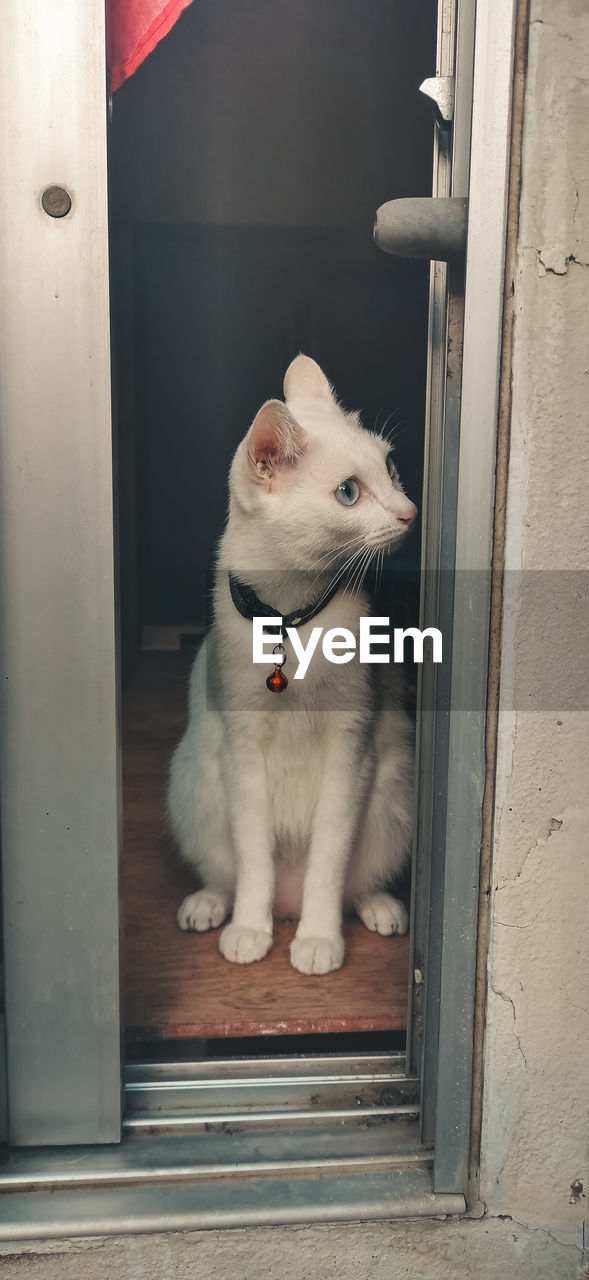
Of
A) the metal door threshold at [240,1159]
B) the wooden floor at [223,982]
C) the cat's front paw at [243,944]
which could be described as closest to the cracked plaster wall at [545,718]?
the metal door threshold at [240,1159]

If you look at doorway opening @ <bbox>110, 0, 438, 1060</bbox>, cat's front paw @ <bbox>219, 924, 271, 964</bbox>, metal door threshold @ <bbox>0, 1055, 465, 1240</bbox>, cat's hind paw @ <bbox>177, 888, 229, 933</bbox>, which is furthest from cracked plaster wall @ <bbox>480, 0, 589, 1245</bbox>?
doorway opening @ <bbox>110, 0, 438, 1060</bbox>

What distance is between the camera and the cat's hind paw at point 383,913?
2.09m

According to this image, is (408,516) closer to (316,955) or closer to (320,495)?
(320,495)

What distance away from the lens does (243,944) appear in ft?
6.29

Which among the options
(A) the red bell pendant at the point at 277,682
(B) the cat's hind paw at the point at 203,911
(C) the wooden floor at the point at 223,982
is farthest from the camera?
(B) the cat's hind paw at the point at 203,911

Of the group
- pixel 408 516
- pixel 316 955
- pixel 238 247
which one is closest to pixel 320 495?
pixel 408 516

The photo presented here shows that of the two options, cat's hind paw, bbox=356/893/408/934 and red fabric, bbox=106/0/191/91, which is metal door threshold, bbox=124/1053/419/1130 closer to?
cat's hind paw, bbox=356/893/408/934

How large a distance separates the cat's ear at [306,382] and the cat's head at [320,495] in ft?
0.47

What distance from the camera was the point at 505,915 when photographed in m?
1.40

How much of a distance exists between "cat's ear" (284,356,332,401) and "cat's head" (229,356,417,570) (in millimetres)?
143

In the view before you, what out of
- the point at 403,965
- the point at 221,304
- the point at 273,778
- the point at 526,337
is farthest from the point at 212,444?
the point at 526,337

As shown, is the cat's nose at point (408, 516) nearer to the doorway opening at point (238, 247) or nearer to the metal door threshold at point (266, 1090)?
the metal door threshold at point (266, 1090)

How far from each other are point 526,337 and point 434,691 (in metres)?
0.52

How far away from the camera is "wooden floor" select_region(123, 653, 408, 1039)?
1752mm
